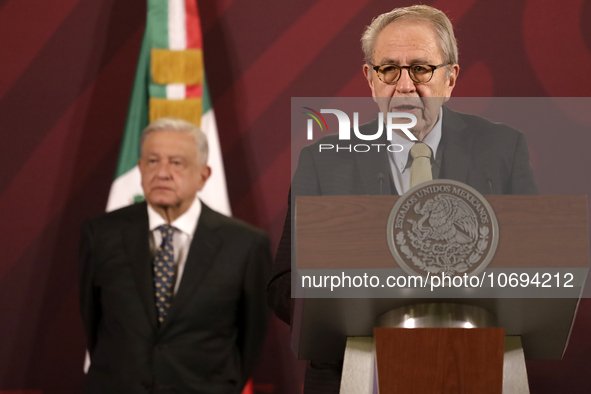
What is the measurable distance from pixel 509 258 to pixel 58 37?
9.39 feet

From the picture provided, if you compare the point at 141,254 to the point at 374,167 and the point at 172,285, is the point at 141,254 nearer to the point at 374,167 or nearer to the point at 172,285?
the point at 172,285

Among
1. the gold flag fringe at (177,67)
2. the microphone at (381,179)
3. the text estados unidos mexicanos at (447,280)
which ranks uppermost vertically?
the gold flag fringe at (177,67)

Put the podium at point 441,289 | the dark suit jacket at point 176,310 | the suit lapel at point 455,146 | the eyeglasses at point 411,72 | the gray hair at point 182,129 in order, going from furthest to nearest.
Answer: the gray hair at point 182,129 < the dark suit jacket at point 176,310 < the eyeglasses at point 411,72 < the suit lapel at point 455,146 < the podium at point 441,289

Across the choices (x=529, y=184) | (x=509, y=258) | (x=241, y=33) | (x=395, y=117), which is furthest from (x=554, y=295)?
(x=241, y=33)

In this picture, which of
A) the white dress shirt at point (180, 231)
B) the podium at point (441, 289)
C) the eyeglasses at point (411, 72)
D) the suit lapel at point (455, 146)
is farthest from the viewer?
the white dress shirt at point (180, 231)

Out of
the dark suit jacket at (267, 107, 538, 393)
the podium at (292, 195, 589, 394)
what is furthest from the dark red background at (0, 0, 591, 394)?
the podium at (292, 195, 589, 394)

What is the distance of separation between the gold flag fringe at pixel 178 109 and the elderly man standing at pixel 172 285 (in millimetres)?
40

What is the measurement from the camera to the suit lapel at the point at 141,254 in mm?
2812

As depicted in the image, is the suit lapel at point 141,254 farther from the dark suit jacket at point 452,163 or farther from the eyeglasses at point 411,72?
the dark suit jacket at point 452,163

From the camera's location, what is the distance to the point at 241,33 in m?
3.26

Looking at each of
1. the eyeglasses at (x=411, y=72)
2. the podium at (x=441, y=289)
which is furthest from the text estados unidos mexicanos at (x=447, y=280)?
Answer: the eyeglasses at (x=411, y=72)

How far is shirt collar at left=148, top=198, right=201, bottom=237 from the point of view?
3006mm

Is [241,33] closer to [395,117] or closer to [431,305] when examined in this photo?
[395,117]

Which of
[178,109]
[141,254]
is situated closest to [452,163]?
[141,254]
